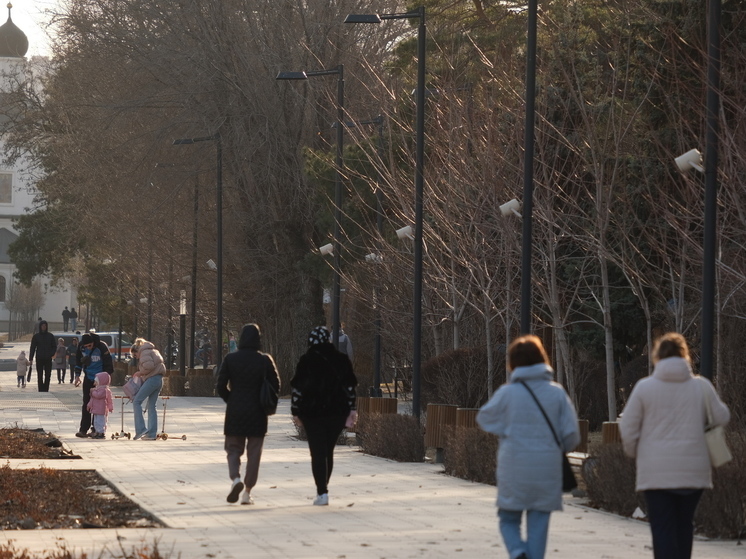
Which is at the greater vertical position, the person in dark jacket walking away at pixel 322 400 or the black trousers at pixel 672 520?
the person in dark jacket walking away at pixel 322 400

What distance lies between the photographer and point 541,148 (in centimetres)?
2241

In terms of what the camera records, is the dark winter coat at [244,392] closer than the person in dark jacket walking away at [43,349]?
Yes

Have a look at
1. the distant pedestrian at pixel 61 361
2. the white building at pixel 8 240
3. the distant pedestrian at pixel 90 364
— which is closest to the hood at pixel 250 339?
the distant pedestrian at pixel 90 364

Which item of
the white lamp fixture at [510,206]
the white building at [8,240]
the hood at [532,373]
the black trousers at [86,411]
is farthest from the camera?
the white building at [8,240]

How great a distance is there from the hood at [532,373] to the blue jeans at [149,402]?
1499cm

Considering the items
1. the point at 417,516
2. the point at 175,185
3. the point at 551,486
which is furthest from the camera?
the point at 175,185

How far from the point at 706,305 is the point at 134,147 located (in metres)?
33.9

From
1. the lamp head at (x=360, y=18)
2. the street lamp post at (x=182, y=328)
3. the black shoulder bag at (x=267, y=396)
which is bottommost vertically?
the black shoulder bag at (x=267, y=396)

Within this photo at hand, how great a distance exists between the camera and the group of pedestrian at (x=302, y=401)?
43.4 feet

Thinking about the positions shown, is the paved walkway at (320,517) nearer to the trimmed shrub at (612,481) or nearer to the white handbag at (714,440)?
the trimmed shrub at (612,481)

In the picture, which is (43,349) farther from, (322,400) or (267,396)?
(322,400)

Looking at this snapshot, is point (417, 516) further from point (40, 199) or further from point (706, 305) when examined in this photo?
point (40, 199)

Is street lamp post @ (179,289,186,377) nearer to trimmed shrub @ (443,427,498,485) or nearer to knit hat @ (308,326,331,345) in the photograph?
trimmed shrub @ (443,427,498,485)

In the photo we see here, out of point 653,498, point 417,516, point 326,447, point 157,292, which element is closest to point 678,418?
point 653,498
